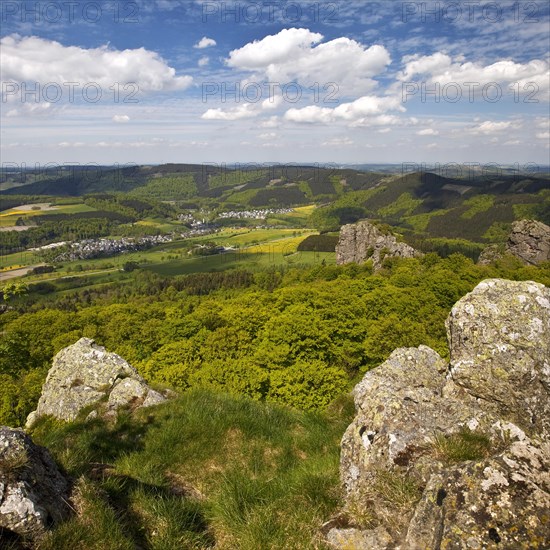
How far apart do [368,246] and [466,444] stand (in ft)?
375

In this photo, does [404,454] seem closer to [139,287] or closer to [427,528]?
[427,528]

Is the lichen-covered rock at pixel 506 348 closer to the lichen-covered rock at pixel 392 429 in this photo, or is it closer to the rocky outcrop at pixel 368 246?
the lichen-covered rock at pixel 392 429

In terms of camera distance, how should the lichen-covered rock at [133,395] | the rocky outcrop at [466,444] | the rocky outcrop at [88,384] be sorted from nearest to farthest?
1. the rocky outcrop at [466,444]
2. the lichen-covered rock at [133,395]
3. the rocky outcrop at [88,384]

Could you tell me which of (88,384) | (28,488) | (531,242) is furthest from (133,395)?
(531,242)

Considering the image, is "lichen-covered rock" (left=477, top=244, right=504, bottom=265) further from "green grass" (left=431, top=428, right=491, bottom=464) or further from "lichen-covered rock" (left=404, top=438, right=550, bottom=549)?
"lichen-covered rock" (left=404, top=438, right=550, bottom=549)

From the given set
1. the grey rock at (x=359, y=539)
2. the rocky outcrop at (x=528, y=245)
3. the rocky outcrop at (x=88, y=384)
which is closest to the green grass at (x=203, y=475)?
the grey rock at (x=359, y=539)

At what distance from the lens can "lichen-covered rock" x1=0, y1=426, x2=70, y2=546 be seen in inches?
210

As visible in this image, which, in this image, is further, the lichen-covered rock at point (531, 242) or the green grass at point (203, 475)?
the lichen-covered rock at point (531, 242)

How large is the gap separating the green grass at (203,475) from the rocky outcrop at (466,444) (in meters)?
0.99

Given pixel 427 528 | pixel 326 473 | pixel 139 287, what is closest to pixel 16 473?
pixel 326 473

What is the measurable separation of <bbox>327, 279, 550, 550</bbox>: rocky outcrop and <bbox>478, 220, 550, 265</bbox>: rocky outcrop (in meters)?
97.0

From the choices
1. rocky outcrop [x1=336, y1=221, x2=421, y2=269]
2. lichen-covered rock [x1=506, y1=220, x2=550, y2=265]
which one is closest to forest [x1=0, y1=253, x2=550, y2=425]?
rocky outcrop [x1=336, y1=221, x2=421, y2=269]

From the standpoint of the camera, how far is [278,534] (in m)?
6.25

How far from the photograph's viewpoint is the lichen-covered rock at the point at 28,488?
5.34 meters
